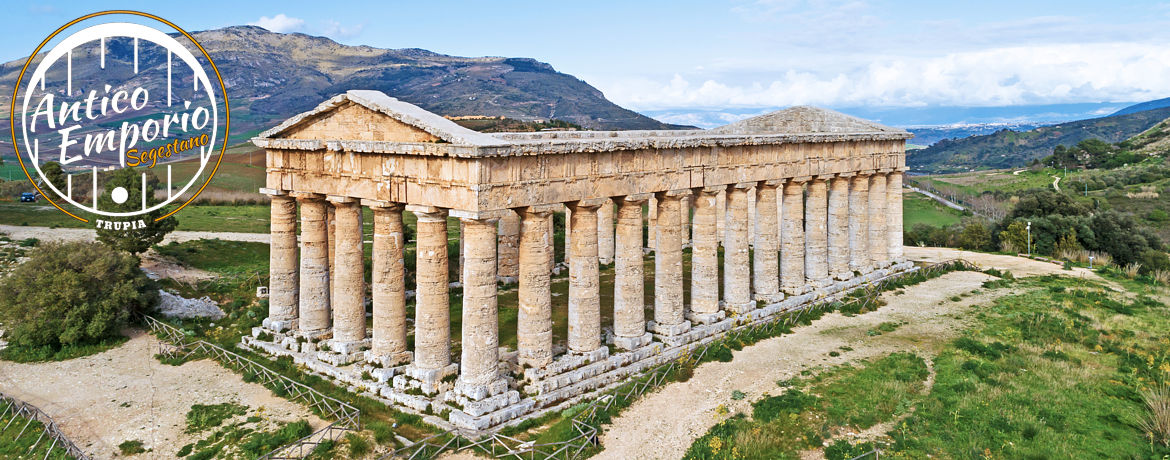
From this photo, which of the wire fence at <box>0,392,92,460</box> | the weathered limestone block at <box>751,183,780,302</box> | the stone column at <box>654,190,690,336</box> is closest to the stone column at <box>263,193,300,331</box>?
the wire fence at <box>0,392,92,460</box>

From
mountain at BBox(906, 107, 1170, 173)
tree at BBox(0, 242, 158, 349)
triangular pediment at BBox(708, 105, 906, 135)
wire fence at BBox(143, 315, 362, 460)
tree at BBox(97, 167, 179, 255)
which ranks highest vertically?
mountain at BBox(906, 107, 1170, 173)

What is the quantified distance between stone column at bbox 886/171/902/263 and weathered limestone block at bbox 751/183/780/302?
10.4 meters

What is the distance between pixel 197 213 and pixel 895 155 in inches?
1878

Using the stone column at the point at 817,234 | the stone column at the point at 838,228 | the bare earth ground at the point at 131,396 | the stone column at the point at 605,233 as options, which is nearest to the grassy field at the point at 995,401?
the stone column at the point at 817,234

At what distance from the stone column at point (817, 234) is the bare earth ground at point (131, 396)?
1982 cm

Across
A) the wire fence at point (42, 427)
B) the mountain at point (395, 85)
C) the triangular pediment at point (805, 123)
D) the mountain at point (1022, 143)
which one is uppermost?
the mountain at point (395, 85)

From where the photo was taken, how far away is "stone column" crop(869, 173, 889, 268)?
32812 mm

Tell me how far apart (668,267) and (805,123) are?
600 inches

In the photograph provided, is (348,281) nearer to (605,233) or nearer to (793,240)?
(793,240)

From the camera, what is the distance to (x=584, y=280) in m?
19.7

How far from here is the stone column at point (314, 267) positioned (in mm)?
21688

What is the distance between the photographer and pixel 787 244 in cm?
2798

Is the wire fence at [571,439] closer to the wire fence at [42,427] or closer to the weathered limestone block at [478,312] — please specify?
the weathered limestone block at [478,312]

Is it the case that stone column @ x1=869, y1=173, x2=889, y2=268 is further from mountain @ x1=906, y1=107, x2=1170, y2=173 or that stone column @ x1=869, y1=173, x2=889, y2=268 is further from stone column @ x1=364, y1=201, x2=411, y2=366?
mountain @ x1=906, y1=107, x2=1170, y2=173
